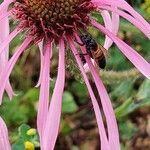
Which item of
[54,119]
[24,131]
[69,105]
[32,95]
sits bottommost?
[69,105]

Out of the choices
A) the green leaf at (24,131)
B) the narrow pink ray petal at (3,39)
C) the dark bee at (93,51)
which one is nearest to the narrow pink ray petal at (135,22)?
the dark bee at (93,51)

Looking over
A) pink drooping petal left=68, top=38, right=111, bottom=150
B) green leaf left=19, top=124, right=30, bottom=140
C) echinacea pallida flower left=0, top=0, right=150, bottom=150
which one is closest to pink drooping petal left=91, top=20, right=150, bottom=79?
echinacea pallida flower left=0, top=0, right=150, bottom=150

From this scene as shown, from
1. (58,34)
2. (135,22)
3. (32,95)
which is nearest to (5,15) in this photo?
(58,34)

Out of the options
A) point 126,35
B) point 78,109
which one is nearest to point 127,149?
point 78,109

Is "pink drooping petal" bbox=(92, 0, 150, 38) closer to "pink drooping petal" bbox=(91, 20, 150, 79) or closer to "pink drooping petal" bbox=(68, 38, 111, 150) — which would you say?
"pink drooping petal" bbox=(91, 20, 150, 79)

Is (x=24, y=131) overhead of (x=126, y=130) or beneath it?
overhead

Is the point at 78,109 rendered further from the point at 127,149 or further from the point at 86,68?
the point at 86,68

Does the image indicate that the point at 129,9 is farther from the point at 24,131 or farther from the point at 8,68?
the point at 24,131
